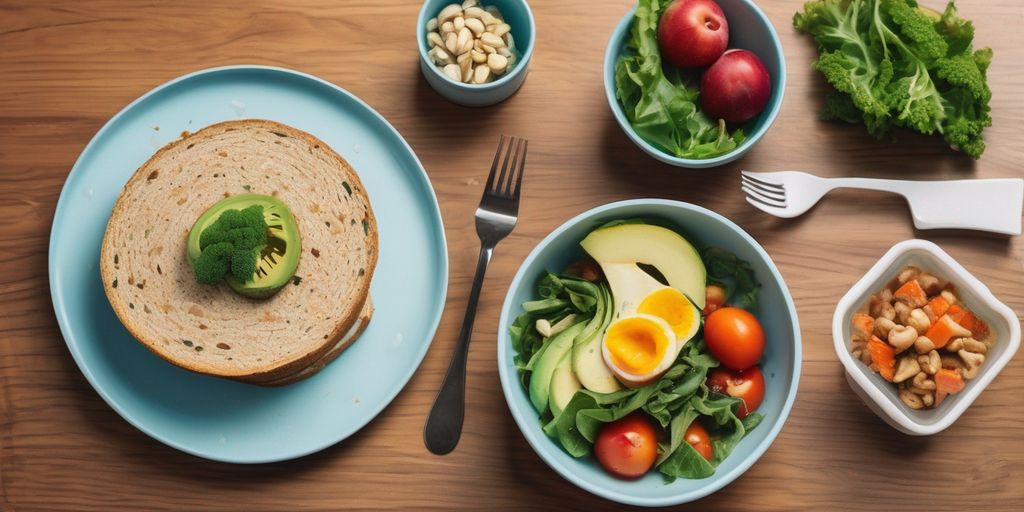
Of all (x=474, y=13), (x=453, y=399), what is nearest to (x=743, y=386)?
(x=453, y=399)

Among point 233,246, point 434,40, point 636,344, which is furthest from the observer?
point 434,40

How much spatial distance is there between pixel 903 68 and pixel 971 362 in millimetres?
568

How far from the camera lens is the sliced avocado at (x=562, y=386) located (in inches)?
56.2

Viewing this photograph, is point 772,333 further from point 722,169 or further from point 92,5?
point 92,5

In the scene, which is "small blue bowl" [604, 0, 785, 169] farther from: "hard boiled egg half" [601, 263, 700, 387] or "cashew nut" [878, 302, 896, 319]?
"cashew nut" [878, 302, 896, 319]

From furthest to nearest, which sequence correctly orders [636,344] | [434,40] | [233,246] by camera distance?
1. [434,40]
2. [636,344]
3. [233,246]

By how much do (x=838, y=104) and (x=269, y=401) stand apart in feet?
4.04

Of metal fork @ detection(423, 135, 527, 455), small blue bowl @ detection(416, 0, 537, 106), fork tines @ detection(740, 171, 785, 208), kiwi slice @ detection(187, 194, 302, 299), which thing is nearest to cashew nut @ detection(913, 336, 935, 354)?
fork tines @ detection(740, 171, 785, 208)

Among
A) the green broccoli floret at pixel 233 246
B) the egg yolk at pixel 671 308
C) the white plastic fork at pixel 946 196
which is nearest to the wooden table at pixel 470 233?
the white plastic fork at pixel 946 196

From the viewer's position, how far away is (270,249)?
140 centimetres

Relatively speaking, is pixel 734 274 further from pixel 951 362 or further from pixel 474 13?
pixel 474 13

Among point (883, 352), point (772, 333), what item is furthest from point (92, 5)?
point (883, 352)

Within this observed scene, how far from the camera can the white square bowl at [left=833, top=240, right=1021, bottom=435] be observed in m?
1.46

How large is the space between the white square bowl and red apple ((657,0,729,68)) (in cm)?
50
